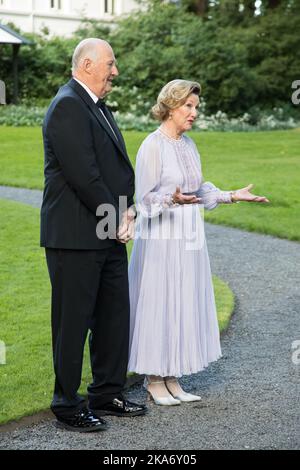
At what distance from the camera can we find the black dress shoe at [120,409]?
18.2 feet

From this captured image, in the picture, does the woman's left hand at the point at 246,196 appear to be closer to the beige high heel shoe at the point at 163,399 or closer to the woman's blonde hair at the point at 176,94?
the woman's blonde hair at the point at 176,94

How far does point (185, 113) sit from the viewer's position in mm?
5801

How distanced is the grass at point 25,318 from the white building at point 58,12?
22013 mm

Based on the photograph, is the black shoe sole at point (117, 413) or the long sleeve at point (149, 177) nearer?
the black shoe sole at point (117, 413)

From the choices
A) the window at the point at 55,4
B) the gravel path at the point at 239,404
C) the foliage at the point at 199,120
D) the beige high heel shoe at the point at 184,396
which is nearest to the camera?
the gravel path at the point at 239,404

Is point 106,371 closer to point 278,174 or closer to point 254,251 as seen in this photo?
point 254,251

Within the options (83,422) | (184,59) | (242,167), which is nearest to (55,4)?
(184,59)

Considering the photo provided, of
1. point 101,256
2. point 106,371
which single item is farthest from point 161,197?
point 106,371

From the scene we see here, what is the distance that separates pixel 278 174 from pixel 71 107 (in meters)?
12.6

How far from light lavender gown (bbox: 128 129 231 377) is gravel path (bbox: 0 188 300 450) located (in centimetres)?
32

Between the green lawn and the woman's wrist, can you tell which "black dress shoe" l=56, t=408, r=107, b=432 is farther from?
the green lawn

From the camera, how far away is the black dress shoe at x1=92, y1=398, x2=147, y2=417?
218 inches

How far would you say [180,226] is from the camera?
231 inches

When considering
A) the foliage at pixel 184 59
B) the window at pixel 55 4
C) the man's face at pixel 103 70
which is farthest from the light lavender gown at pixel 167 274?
the window at pixel 55 4
